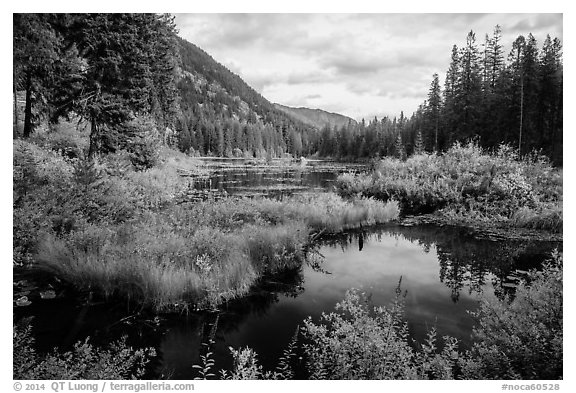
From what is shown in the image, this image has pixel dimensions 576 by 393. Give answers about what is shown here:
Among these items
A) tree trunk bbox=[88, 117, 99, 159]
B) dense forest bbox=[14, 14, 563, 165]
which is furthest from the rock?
tree trunk bbox=[88, 117, 99, 159]

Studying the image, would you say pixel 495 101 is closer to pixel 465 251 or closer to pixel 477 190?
pixel 477 190

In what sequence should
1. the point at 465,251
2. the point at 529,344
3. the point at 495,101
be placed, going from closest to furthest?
1. the point at 529,344
2. the point at 465,251
3. the point at 495,101

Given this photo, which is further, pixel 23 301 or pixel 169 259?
pixel 169 259

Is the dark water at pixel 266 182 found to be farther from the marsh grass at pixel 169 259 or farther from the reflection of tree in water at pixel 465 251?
the marsh grass at pixel 169 259

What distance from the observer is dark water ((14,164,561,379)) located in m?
6.18

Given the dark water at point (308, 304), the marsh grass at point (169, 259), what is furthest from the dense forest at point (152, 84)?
the marsh grass at point (169, 259)

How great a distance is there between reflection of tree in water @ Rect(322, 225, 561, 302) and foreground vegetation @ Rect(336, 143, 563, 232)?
2.23 meters

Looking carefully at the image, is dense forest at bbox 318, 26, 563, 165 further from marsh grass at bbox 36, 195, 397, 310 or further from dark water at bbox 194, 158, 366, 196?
dark water at bbox 194, 158, 366, 196

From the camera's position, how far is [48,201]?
953 cm

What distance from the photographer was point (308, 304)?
25.8 feet

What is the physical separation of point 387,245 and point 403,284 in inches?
148

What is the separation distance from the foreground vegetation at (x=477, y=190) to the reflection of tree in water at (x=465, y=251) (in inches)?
87.9

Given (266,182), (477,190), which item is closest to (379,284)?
(477,190)

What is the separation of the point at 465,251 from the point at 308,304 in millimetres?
6804
